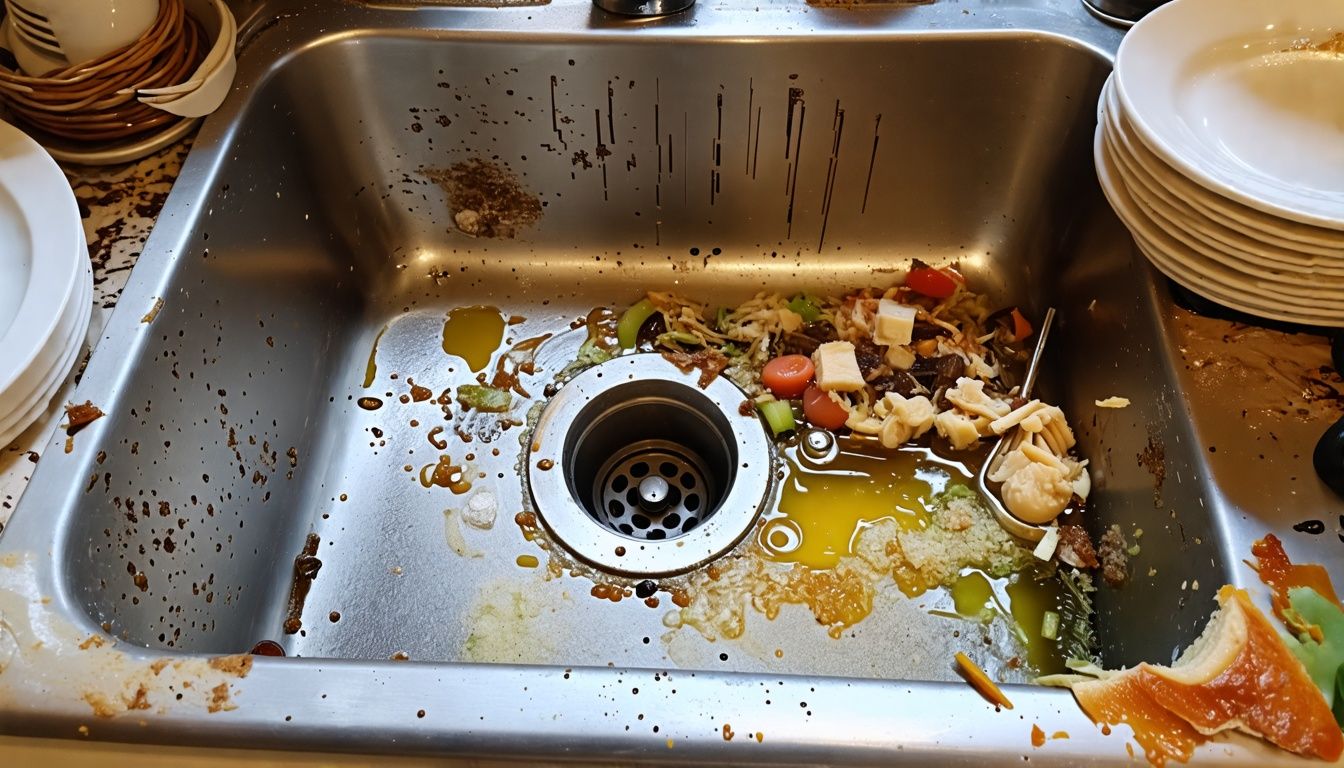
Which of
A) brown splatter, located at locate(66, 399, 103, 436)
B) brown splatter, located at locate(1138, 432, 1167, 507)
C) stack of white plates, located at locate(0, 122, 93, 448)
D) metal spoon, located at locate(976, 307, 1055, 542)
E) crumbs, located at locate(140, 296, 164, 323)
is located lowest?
metal spoon, located at locate(976, 307, 1055, 542)

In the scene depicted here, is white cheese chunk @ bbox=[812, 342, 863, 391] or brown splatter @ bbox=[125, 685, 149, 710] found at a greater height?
brown splatter @ bbox=[125, 685, 149, 710]

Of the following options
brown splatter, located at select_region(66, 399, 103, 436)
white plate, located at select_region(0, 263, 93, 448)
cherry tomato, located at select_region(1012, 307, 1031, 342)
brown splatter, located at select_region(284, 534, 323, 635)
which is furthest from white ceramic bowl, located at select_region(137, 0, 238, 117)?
A: cherry tomato, located at select_region(1012, 307, 1031, 342)

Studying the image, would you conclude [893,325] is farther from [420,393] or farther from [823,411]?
[420,393]

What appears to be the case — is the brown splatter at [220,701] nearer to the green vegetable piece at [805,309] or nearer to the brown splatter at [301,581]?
the brown splatter at [301,581]

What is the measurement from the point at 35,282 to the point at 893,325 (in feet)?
2.63

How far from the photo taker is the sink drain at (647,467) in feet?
2.85

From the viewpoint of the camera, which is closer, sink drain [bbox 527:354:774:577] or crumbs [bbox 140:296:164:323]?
crumbs [bbox 140:296:164:323]

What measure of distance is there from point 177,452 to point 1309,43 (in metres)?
1.07

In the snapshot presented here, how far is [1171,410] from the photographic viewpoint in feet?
2.31

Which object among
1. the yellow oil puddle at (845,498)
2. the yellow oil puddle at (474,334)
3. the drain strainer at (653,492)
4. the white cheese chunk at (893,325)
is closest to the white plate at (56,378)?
the yellow oil puddle at (474,334)

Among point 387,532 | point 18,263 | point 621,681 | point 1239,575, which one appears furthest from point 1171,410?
point 18,263

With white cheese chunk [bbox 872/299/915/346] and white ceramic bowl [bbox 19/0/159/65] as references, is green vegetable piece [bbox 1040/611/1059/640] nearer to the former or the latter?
white cheese chunk [bbox 872/299/915/346]

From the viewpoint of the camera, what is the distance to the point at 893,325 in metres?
0.97

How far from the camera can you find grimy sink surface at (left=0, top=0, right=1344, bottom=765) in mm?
534
